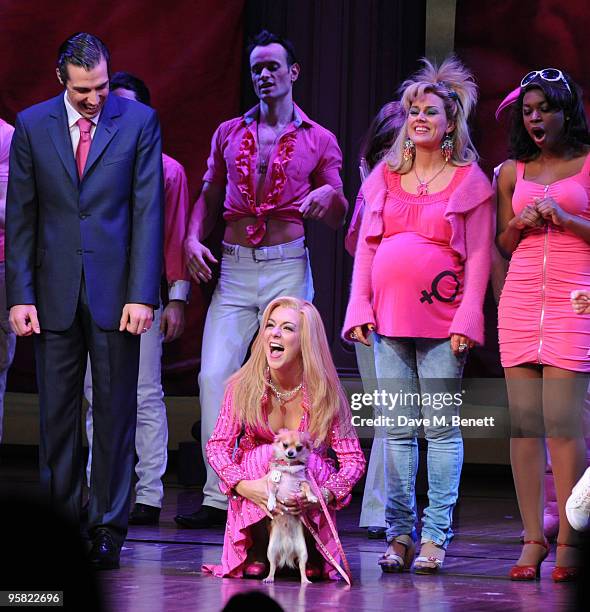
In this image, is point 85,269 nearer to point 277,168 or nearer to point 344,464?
point 344,464

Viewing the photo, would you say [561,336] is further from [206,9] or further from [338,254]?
[206,9]

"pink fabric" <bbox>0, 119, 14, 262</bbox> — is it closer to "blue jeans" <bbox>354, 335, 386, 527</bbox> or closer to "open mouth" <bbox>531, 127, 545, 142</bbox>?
"blue jeans" <bbox>354, 335, 386, 527</bbox>

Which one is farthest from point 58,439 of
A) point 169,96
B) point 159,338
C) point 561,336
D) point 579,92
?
point 169,96

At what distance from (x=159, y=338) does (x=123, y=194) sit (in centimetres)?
122

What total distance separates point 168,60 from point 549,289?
410 centimetres

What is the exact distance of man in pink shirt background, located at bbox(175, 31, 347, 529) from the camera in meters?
4.61

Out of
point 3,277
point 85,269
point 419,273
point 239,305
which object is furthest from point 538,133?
point 3,277

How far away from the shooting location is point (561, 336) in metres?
3.44

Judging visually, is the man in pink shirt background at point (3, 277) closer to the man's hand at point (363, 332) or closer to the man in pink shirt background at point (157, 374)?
the man in pink shirt background at point (157, 374)

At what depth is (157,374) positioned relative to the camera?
4.77 metres

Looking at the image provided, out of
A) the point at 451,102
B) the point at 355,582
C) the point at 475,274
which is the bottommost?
the point at 355,582

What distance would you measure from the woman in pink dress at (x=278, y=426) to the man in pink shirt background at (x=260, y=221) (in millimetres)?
908

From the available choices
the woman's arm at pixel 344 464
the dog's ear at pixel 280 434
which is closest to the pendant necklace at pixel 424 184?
the woman's arm at pixel 344 464

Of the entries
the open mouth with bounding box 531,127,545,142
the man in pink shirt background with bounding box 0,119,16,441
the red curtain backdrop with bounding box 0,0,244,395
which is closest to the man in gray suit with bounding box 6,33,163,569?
the man in pink shirt background with bounding box 0,119,16,441
